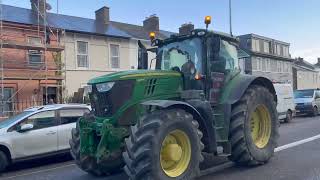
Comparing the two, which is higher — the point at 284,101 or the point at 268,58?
the point at 268,58

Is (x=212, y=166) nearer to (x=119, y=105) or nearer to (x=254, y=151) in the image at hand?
(x=254, y=151)

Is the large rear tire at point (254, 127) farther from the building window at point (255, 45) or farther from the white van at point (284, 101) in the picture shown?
the building window at point (255, 45)

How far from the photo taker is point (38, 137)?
10.7m

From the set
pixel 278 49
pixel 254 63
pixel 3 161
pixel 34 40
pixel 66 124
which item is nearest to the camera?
pixel 3 161

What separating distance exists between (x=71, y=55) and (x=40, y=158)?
16.1 metres

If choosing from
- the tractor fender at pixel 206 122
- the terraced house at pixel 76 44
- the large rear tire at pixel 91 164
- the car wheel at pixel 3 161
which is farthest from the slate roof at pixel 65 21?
the tractor fender at pixel 206 122

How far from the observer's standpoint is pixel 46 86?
23938 mm

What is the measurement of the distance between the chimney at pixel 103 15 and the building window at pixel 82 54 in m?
4.61

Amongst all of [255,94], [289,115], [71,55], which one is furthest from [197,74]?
[71,55]

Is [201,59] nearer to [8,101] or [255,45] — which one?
[8,101]

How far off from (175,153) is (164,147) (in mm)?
208

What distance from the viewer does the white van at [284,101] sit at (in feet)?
67.0

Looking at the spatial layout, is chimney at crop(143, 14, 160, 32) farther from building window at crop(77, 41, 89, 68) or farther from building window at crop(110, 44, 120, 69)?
building window at crop(77, 41, 89, 68)

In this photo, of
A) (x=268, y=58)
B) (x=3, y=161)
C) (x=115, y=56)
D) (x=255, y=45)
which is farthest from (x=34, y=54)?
(x=268, y=58)
